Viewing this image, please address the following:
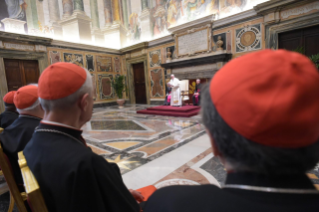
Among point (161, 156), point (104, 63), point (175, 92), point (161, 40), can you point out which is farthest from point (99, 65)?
point (161, 156)

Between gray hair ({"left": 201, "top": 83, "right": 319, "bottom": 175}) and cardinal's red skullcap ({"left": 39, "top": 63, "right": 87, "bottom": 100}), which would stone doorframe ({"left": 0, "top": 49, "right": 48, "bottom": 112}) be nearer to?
cardinal's red skullcap ({"left": 39, "top": 63, "right": 87, "bottom": 100})

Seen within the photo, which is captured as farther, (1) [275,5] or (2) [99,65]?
(2) [99,65]

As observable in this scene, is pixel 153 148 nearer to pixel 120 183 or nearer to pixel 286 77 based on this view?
pixel 120 183

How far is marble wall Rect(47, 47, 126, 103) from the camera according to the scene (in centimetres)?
1032

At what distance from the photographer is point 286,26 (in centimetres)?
672

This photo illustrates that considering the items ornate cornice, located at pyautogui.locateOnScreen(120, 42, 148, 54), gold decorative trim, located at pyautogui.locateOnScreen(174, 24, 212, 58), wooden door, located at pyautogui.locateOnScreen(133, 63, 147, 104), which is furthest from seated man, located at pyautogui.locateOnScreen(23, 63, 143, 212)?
wooden door, located at pyautogui.locateOnScreen(133, 63, 147, 104)

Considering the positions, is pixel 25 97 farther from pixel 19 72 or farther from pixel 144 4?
pixel 144 4

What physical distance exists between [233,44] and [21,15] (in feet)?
34.5

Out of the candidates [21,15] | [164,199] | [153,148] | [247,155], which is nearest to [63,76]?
[164,199]

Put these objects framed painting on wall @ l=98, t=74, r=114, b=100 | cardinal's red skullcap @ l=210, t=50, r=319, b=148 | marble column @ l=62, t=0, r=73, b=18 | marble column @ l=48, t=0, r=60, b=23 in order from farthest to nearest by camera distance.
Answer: framed painting on wall @ l=98, t=74, r=114, b=100 < marble column @ l=62, t=0, r=73, b=18 < marble column @ l=48, t=0, r=60, b=23 < cardinal's red skullcap @ l=210, t=50, r=319, b=148

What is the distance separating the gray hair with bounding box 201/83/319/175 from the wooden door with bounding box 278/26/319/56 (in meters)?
8.07

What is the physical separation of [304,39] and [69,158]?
851 centimetres

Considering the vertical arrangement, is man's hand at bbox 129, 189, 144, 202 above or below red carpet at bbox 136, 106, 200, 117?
above

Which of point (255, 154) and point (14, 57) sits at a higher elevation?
point (14, 57)
